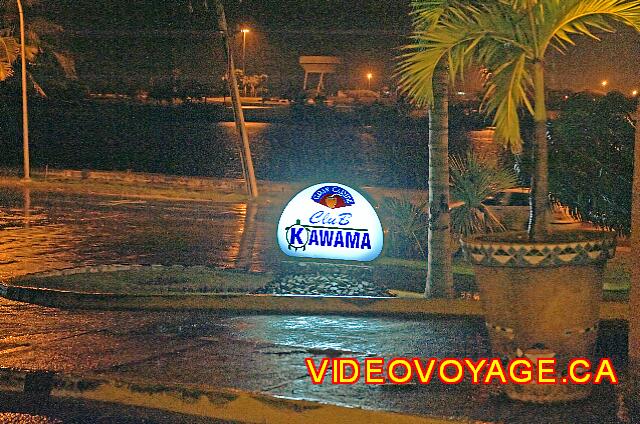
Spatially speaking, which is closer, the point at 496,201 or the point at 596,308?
the point at 596,308

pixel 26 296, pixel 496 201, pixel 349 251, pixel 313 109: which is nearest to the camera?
pixel 26 296

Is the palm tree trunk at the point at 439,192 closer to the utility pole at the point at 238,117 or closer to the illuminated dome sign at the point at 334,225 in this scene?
the illuminated dome sign at the point at 334,225

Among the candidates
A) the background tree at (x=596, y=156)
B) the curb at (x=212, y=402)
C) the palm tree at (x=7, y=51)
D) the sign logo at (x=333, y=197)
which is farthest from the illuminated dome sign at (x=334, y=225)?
the palm tree at (x=7, y=51)

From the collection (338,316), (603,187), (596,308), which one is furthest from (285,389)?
(603,187)

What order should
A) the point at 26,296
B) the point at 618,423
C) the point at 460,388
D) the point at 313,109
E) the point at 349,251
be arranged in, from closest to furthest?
1. the point at 618,423
2. the point at 460,388
3. the point at 26,296
4. the point at 349,251
5. the point at 313,109

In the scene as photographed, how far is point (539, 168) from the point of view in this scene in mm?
6773

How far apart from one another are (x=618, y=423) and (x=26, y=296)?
6.98 meters

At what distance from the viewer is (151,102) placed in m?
138

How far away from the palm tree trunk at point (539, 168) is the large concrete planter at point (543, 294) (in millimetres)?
115

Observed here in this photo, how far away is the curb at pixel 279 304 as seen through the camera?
10039 millimetres

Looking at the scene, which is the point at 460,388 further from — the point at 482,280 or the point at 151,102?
the point at 151,102

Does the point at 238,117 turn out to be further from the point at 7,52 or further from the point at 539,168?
the point at 539,168

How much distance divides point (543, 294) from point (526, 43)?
5.76 feet
